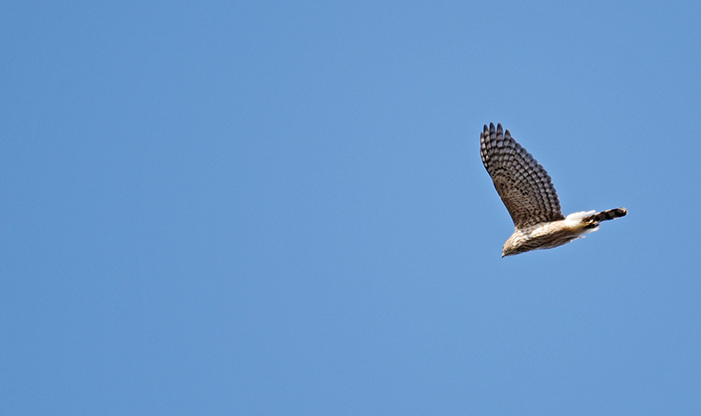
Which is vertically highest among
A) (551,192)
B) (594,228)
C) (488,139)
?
(488,139)

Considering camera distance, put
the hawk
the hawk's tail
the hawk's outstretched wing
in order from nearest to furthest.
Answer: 1. the hawk's tail
2. the hawk
3. the hawk's outstretched wing

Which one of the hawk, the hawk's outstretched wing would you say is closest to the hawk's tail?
the hawk

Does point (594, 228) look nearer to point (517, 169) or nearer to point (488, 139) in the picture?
point (517, 169)

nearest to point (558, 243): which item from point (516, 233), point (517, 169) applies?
point (516, 233)

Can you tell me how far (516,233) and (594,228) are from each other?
166cm

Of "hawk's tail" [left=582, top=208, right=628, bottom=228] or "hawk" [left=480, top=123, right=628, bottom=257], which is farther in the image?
"hawk" [left=480, top=123, right=628, bottom=257]

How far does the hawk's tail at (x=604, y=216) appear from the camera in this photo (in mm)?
13555

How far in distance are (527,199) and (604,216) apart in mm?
1591

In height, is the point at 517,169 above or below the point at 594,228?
above

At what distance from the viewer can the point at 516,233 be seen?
15.0 m

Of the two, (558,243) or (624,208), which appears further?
(558,243)

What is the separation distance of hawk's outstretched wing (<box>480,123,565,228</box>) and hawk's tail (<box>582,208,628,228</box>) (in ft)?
2.03

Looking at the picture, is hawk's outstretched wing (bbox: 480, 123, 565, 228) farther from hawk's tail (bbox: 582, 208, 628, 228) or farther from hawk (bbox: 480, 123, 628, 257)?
hawk's tail (bbox: 582, 208, 628, 228)

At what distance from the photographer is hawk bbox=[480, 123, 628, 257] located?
14.2 metres
